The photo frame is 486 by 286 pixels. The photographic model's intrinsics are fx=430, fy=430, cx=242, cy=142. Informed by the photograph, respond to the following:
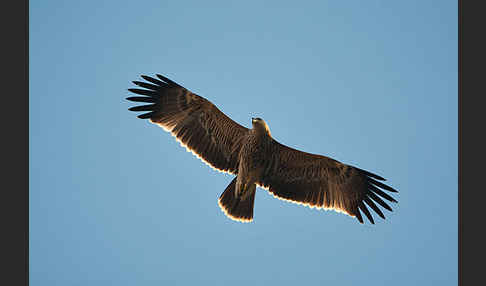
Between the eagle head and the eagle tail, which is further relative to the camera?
the eagle tail

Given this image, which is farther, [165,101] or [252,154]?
[165,101]

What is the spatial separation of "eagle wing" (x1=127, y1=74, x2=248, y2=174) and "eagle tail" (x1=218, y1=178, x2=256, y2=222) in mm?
517

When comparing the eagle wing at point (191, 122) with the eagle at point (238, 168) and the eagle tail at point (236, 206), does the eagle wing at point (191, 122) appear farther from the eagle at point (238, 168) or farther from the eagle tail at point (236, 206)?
the eagle tail at point (236, 206)

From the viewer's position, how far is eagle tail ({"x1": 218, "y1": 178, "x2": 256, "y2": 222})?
849cm

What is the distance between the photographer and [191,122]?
8.55 m

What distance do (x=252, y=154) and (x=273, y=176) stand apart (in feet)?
2.46

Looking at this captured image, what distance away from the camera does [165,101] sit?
8.61 metres

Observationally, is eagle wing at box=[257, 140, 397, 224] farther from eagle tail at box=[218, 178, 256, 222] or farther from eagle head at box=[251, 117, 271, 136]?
eagle head at box=[251, 117, 271, 136]

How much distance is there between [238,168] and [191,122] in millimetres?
1316

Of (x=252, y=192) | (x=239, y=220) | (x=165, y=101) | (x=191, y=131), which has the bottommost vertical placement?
(x=239, y=220)

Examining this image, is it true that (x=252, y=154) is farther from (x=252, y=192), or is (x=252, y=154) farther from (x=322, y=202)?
(x=322, y=202)

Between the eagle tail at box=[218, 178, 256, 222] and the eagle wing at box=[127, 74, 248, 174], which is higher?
the eagle wing at box=[127, 74, 248, 174]

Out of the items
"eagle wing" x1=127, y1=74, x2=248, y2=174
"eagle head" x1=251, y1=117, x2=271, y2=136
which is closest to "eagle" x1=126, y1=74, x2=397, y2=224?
"eagle wing" x1=127, y1=74, x2=248, y2=174

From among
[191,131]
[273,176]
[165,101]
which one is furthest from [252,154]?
[165,101]
